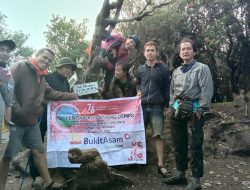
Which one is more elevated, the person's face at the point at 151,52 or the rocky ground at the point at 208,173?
the person's face at the point at 151,52

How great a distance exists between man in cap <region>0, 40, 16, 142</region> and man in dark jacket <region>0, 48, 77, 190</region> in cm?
34

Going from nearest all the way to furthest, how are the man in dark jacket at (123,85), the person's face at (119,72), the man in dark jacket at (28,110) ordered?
the man in dark jacket at (28,110) < the person's face at (119,72) < the man in dark jacket at (123,85)

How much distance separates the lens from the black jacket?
19.5 ft

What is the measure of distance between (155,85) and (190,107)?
1.08 meters

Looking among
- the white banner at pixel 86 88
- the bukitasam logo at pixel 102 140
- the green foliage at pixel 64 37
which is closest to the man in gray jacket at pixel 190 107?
the bukitasam logo at pixel 102 140

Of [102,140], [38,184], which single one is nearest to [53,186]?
[38,184]

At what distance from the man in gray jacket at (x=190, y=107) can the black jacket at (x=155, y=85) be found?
41 cm

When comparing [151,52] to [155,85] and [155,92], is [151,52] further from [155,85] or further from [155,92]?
[155,92]

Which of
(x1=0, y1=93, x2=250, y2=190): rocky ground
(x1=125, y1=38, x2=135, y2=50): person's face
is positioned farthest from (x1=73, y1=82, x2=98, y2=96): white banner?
(x1=0, y1=93, x2=250, y2=190): rocky ground

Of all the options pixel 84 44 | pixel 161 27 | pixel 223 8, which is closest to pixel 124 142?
pixel 223 8

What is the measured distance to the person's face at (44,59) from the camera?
513 centimetres

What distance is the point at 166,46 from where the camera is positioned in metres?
14.5

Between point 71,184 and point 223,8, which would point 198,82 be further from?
point 223,8

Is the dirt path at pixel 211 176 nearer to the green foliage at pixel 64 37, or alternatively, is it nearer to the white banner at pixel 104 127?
the white banner at pixel 104 127
